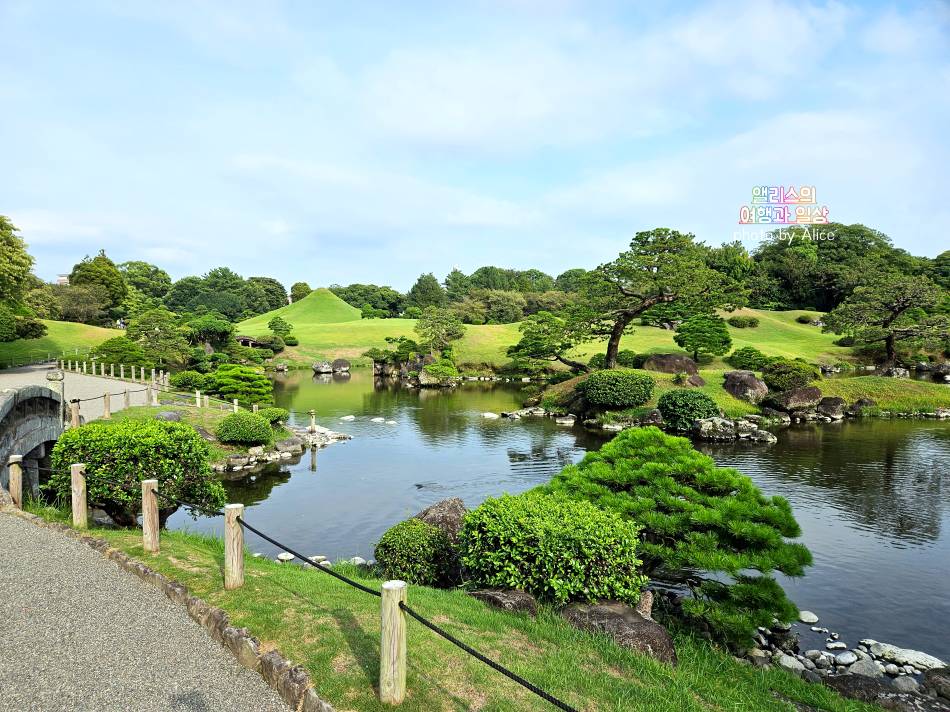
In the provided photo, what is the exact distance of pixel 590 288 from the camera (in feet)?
123

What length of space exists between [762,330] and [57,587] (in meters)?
68.1

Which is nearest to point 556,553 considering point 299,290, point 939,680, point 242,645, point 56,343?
point 242,645

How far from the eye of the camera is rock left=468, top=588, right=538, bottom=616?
8.08 meters

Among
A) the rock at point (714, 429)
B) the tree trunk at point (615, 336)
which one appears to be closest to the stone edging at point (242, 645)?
the rock at point (714, 429)

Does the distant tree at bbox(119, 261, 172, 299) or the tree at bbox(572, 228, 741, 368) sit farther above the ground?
the distant tree at bbox(119, 261, 172, 299)

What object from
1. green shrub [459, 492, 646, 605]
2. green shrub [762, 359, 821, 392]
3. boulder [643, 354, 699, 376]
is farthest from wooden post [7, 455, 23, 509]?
green shrub [762, 359, 821, 392]

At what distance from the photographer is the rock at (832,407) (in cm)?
3244

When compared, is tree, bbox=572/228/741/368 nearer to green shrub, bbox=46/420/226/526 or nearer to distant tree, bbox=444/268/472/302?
green shrub, bbox=46/420/226/526

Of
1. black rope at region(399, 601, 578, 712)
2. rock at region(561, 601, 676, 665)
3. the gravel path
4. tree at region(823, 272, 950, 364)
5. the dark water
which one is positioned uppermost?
tree at region(823, 272, 950, 364)

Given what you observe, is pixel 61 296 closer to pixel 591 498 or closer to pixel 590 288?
pixel 590 288

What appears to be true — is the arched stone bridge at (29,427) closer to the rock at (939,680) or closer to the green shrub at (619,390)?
the rock at (939,680)

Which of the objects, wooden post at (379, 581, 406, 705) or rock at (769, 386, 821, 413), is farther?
rock at (769, 386, 821, 413)

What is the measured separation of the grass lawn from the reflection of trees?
10.9 m

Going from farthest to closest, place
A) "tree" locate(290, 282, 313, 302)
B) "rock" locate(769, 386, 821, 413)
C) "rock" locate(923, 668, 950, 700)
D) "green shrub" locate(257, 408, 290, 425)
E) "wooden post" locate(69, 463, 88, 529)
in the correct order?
"tree" locate(290, 282, 313, 302) → "rock" locate(769, 386, 821, 413) → "green shrub" locate(257, 408, 290, 425) → "wooden post" locate(69, 463, 88, 529) → "rock" locate(923, 668, 950, 700)
